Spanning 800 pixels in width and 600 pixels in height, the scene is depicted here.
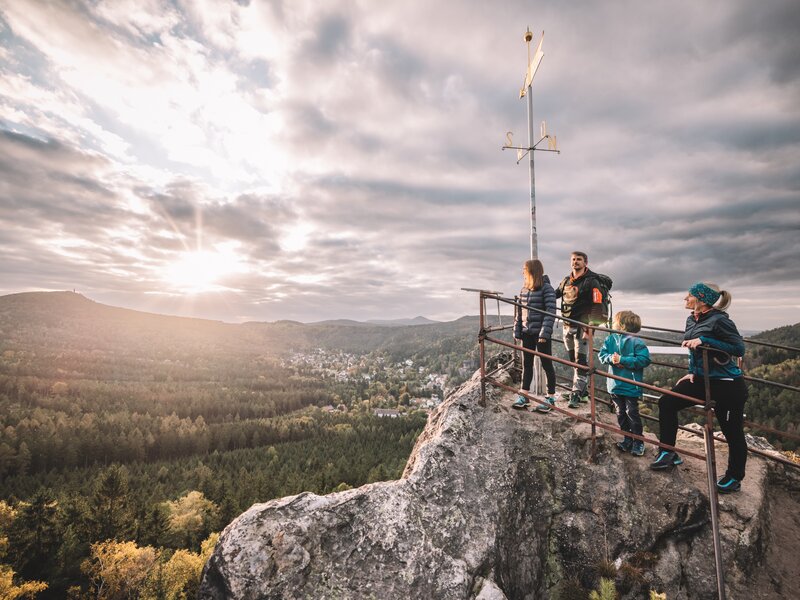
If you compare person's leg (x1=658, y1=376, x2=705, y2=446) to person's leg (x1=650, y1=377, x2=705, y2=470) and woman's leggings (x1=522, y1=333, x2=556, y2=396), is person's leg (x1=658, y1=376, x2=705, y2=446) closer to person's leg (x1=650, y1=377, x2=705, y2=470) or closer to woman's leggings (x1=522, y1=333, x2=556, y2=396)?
person's leg (x1=650, y1=377, x2=705, y2=470)

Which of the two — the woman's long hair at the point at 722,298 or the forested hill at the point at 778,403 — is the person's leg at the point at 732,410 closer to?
the woman's long hair at the point at 722,298

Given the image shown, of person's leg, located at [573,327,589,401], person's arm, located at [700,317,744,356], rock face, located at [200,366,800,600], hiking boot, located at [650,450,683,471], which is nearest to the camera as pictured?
rock face, located at [200,366,800,600]

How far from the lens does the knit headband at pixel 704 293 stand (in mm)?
6387

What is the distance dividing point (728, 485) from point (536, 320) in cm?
457

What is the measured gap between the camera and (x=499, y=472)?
742 centimetres

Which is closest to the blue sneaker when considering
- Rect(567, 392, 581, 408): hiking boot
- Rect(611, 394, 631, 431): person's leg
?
Rect(611, 394, 631, 431): person's leg

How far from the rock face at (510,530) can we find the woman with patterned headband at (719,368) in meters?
1.01

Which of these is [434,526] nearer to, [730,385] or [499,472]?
[499,472]

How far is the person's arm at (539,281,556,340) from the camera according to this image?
28.6 ft

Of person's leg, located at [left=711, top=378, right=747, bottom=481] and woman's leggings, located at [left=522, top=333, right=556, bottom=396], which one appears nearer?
person's leg, located at [left=711, top=378, right=747, bottom=481]

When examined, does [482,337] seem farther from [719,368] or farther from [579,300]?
[719,368]

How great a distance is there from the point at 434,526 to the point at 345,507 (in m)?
1.61

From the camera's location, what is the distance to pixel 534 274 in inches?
344

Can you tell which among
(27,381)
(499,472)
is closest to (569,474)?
(499,472)
